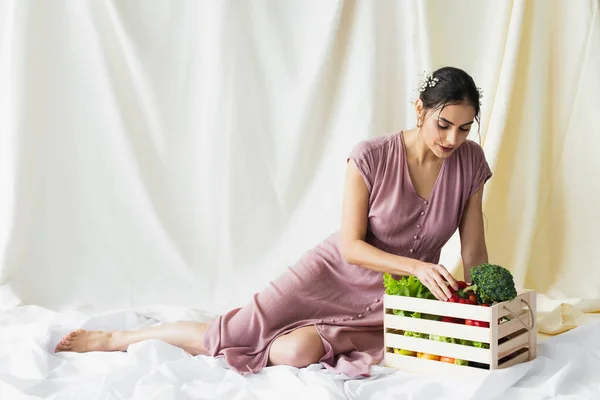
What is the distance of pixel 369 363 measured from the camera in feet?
8.54

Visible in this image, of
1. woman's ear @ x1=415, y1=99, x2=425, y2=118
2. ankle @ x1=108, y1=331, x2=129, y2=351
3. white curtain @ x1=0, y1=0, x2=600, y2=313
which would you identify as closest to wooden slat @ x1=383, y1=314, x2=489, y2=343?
woman's ear @ x1=415, y1=99, x2=425, y2=118

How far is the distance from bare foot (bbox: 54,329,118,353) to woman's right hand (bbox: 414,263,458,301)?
115 cm

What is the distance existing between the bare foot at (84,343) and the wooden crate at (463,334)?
0.99 meters

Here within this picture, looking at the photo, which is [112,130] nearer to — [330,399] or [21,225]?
[21,225]

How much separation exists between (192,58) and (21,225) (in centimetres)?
115

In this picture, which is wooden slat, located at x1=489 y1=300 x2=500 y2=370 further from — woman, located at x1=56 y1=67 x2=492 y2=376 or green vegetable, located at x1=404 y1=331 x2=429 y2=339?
woman, located at x1=56 y1=67 x2=492 y2=376

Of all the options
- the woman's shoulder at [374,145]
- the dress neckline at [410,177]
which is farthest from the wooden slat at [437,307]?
the woman's shoulder at [374,145]

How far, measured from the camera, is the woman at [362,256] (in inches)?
105

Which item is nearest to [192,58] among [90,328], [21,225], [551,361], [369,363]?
[21,225]

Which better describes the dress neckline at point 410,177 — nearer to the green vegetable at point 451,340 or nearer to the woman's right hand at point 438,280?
the woman's right hand at point 438,280

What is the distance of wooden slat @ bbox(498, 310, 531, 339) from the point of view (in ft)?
7.82

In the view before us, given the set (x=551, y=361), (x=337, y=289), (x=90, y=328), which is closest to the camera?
(x=551, y=361)

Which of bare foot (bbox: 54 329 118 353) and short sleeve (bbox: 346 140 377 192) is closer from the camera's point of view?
short sleeve (bbox: 346 140 377 192)

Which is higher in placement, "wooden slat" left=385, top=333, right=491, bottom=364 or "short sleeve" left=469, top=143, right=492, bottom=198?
"short sleeve" left=469, top=143, right=492, bottom=198
